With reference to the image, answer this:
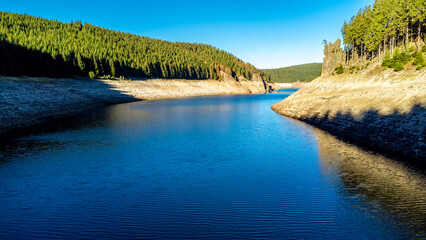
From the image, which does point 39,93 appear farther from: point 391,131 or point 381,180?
point 391,131

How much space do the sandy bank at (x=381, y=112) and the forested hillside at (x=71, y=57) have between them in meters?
63.4

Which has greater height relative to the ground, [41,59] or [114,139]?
[41,59]

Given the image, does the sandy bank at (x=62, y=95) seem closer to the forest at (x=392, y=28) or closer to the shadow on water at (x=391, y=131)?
the shadow on water at (x=391, y=131)

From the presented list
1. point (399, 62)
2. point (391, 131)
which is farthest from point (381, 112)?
point (399, 62)

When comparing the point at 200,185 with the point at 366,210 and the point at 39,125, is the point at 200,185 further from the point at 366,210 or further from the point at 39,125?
the point at 39,125

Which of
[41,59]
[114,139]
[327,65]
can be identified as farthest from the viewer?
[327,65]

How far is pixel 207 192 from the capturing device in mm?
12820

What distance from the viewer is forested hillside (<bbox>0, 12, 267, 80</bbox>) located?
65.3 m

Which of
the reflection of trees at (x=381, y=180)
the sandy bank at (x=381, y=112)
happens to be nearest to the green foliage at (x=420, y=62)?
the sandy bank at (x=381, y=112)

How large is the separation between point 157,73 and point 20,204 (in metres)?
119

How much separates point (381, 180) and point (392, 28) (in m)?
48.8

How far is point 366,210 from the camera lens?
10680 millimetres

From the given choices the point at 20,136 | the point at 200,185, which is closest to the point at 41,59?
the point at 20,136

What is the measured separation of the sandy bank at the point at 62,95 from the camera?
3538 centimetres
